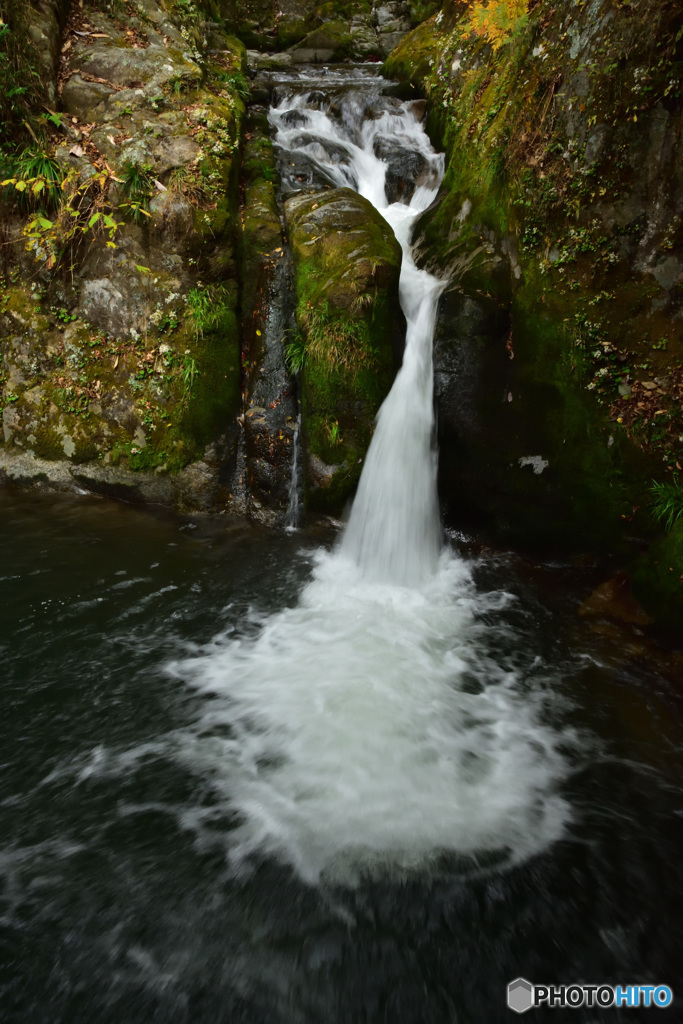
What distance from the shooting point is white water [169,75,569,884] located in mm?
2891

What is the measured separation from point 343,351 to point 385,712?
3881 millimetres

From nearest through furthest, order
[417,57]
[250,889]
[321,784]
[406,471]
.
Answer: [250,889] < [321,784] < [406,471] < [417,57]

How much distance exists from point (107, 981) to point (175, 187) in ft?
23.5

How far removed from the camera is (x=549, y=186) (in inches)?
205

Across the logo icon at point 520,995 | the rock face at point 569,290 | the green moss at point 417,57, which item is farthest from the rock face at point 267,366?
the logo icon at point 520,995

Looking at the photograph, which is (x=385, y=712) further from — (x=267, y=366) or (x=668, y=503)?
(x=267, y=366)

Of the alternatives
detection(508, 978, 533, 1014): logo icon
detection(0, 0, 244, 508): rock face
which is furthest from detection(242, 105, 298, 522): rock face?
detection(508, 978, 533, 1014): logo icon

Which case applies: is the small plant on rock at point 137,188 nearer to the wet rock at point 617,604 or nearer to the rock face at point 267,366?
the rock face at point 267,366

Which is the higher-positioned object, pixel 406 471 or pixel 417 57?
pixel 417 57

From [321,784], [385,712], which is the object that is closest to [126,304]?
[385,712]

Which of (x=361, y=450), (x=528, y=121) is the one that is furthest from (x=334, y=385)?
(x=528, y=121)

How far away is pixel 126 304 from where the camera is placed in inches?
252

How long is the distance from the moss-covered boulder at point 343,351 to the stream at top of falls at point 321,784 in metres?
0.86

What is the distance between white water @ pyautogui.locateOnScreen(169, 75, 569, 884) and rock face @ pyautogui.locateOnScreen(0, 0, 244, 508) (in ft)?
7.00
